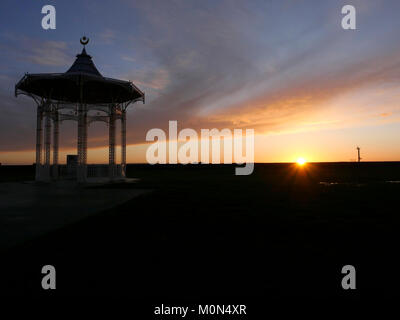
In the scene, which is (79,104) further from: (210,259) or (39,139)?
(210,259)

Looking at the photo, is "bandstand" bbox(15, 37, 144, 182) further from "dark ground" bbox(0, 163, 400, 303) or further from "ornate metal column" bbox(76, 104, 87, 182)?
"dark ground" bbox(0, 163, 400, 303)

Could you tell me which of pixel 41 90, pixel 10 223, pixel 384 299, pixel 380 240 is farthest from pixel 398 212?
pixel 41 90

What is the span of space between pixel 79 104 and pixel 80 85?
2.08m

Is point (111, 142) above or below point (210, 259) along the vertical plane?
above

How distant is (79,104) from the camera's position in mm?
23047

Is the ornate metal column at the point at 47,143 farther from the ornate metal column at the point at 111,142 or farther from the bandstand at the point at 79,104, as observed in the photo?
the ornate metal column at the point at 111,142

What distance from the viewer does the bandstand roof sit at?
2105 cm

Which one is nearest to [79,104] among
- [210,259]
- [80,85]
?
[80,85]

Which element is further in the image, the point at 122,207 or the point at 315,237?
the point at 122,207

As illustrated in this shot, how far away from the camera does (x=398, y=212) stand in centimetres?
1042

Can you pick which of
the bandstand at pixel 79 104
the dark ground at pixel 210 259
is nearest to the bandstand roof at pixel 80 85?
the bandstand at pixel 79 104
